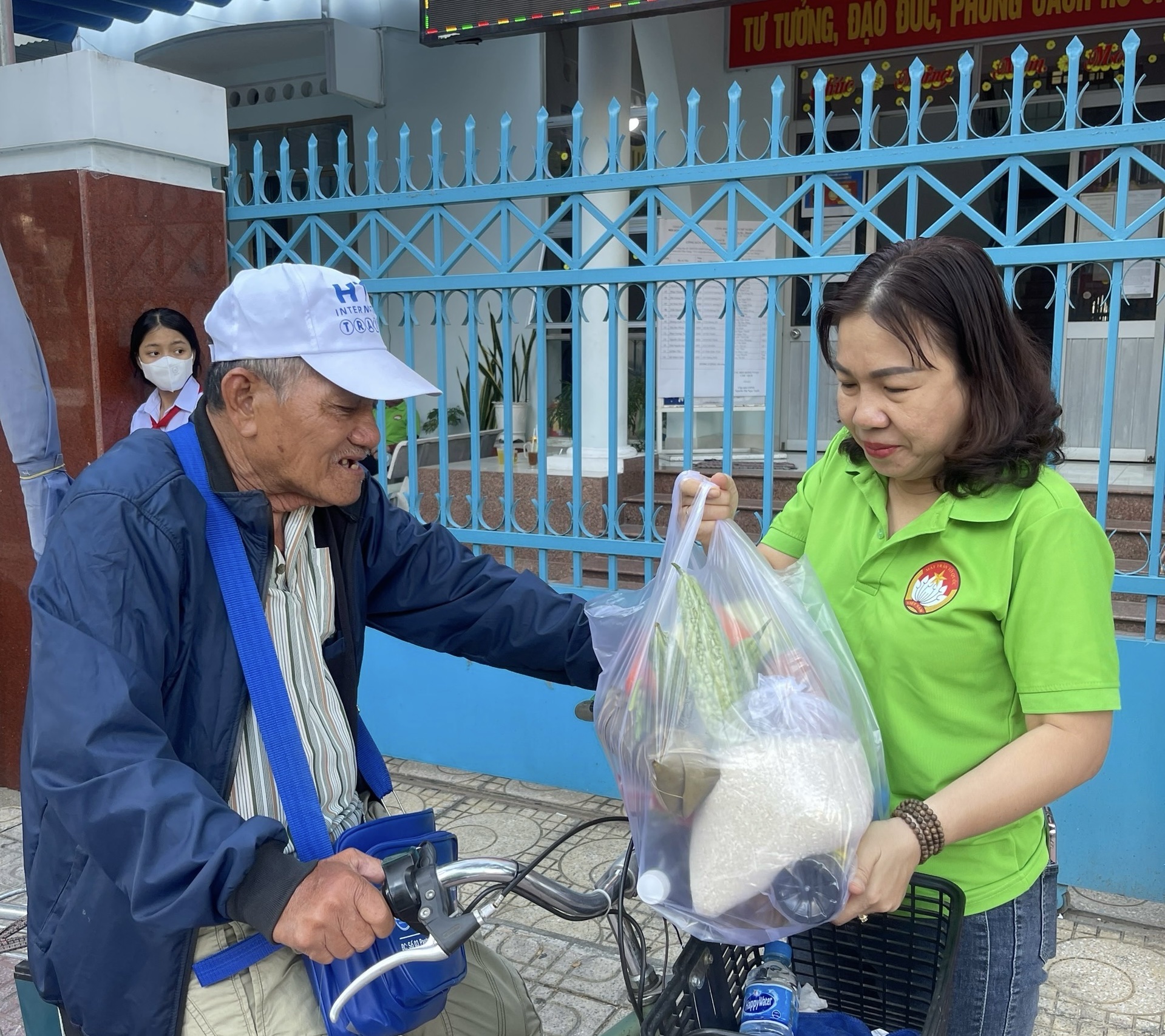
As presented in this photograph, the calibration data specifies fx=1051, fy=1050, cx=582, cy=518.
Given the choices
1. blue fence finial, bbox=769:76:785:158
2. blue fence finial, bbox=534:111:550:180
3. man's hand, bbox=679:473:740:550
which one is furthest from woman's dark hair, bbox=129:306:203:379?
man's hand, bbox=679:473:740:550

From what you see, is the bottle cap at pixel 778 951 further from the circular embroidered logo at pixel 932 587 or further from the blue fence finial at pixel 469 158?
the blue fence finial at pixel 469 158

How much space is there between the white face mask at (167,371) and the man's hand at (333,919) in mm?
2923

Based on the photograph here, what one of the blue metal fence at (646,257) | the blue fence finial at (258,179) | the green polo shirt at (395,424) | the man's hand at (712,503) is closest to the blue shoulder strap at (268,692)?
the man's hand at (712,503)

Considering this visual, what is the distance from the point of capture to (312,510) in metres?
1.75

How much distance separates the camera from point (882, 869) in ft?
3.92

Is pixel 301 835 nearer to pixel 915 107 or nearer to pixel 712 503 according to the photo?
pixel 712 503

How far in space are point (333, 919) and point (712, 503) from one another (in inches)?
31.8

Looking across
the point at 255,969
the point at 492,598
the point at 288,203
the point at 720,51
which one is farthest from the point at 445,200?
the point at 720,51

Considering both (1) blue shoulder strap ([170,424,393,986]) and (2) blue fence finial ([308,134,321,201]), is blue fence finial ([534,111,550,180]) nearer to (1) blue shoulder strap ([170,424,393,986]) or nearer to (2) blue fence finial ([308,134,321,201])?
(2) blue fence finial ([308,134,321,201])

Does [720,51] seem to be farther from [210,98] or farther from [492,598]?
[492,598]

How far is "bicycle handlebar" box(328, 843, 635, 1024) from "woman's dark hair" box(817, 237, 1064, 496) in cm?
74

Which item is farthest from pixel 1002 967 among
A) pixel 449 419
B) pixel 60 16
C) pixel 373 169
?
pixel 60 16

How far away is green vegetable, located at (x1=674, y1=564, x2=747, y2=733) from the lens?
1222 mm

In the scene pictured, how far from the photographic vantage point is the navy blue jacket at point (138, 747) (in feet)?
4.14
